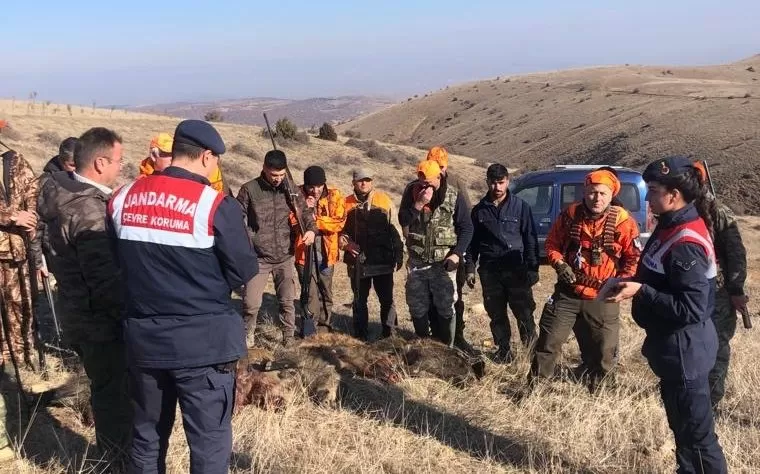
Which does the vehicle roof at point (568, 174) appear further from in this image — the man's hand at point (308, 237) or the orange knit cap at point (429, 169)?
the man's hand at point (308, 237)

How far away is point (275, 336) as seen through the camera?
6.12 m

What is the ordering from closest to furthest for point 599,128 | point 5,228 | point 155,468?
point 155,468
point 5,228
point 599,128

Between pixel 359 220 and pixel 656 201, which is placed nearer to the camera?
pixel 656 201

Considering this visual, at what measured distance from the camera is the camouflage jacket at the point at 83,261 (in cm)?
320

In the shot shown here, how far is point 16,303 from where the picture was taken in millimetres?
4496

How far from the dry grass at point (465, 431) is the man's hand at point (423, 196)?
4.96 ft

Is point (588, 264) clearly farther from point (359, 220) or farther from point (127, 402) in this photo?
point (127, 402)

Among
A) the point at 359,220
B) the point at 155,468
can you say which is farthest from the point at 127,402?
the point at 359,220

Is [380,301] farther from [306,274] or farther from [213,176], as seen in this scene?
[213,176]

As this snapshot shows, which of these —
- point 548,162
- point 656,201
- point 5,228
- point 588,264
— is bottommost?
point 548,162

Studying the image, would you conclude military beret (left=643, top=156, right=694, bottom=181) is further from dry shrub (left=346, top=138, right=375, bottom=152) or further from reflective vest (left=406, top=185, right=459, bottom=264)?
dry shrub (left=346, top=138, right=375, bottom=152)

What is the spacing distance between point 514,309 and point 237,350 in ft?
10.9

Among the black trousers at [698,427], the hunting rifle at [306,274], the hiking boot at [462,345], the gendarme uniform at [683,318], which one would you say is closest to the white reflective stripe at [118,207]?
the gendarme uniform at [683,318]

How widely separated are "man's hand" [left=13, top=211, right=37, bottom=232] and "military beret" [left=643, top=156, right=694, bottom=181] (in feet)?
12.7
